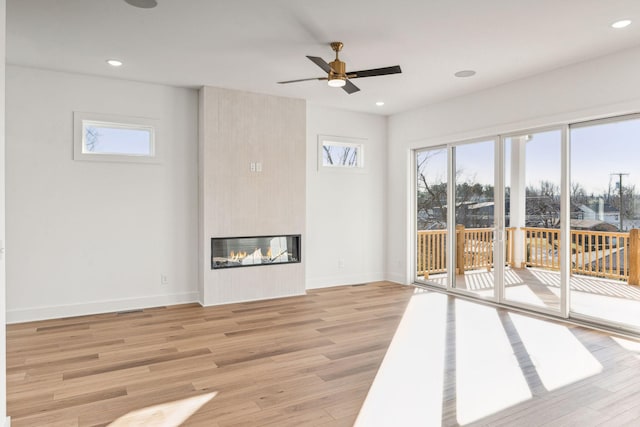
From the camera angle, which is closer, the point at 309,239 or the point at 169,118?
the point at 169,118

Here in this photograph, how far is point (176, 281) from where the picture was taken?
5508 mm

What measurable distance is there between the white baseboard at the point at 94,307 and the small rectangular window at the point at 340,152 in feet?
9.29

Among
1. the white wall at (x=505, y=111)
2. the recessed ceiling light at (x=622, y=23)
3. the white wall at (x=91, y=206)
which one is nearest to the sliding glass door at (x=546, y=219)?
the white wall at (x=505, y=111)

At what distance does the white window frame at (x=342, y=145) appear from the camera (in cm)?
655

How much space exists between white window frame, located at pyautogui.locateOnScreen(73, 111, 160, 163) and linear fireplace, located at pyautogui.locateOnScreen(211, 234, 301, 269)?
1384mm

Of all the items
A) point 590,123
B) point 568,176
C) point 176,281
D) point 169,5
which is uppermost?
point 169,5

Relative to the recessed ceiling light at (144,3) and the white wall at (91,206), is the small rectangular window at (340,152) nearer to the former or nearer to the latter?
the white wall at (91,206)

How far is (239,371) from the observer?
3.27 m

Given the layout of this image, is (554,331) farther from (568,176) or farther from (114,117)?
(114,117)

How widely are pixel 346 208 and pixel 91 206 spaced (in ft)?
12.0

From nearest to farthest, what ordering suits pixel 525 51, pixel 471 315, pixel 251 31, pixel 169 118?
1. pixel 251 31
2. pixel 525 51
3. pixel 471 315
4. pixel 169 118

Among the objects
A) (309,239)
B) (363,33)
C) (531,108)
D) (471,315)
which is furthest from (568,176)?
(309,239)

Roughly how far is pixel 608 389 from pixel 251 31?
3.94m

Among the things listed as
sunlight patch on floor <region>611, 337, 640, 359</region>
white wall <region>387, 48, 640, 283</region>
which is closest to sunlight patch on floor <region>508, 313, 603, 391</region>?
sunlight patch on floor <region>611, 337, 640, 359</region>
